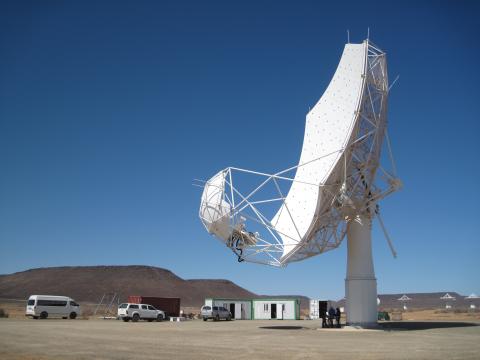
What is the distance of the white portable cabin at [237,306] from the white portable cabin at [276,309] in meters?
0.68

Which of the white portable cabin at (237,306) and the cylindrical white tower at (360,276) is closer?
the cylindrical white tower at (360,276)

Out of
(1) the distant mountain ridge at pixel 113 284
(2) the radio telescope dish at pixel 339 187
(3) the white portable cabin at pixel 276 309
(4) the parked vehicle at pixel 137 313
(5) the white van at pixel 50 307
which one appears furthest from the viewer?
(1) the distant mountain ridge at pixel 113 284

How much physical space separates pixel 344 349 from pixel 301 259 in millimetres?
10843

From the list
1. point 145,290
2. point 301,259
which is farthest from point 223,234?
point 145,290

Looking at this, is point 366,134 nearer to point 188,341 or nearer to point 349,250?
point 349,250

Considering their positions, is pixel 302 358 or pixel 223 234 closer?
pixel 302 358

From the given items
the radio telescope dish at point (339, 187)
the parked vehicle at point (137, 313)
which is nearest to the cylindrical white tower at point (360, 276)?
the radio telescope dish at point (339, 187)

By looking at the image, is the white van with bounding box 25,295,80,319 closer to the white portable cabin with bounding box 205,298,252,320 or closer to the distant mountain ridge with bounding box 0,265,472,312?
the white portable cabin with bounding box 205,298,252,320

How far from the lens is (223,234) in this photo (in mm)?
29484

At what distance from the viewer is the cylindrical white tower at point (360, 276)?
3044 centimetres

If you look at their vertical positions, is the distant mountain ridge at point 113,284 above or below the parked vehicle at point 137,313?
above

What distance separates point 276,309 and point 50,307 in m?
24.1

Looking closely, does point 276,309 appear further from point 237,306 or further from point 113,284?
point 113,284

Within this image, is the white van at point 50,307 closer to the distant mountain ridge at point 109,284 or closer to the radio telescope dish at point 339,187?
the radio telescope dish at point 339,187
